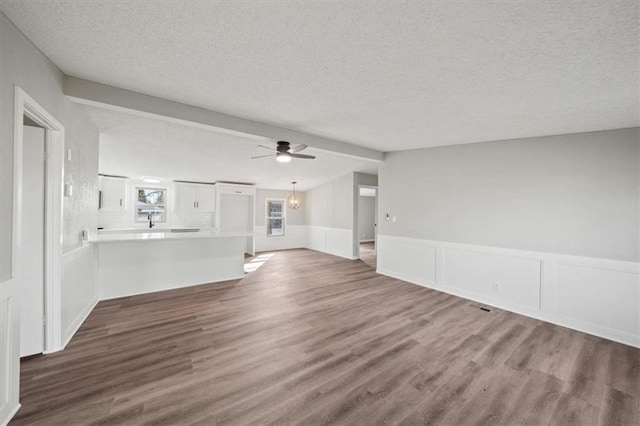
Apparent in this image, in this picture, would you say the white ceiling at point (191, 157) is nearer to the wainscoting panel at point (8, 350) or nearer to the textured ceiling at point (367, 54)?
the textured ceiling at point (367, 54)

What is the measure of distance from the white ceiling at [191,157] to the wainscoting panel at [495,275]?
8.82ft

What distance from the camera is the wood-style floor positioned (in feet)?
5.55

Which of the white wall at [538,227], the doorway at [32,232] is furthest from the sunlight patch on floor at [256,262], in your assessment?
the white wall at [538,227]

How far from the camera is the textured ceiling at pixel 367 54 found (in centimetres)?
139

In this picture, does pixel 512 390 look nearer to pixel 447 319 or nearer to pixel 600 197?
pixel 447 319

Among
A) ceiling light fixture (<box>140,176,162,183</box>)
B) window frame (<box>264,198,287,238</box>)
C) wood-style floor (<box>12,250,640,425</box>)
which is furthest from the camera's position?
window frame (<box>264,198,287,238</box>)

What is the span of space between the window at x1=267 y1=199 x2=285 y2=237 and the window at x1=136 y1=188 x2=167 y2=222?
315cm

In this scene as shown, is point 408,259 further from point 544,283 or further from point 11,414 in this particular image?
point 11,414

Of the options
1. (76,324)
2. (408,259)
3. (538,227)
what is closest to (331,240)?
(408,259)

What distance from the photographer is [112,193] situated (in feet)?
21.3

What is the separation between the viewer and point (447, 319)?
320cm

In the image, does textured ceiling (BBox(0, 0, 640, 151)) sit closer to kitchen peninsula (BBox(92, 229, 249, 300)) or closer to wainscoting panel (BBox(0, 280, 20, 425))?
wainscoting panel (BBox(0, 280, 20, 425))

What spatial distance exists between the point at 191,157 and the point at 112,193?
335cm

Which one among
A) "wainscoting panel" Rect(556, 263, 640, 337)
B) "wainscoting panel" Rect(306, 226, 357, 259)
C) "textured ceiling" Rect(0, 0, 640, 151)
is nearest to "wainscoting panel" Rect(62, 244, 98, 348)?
"textured ceiling" Rect(0, 0, 640, 151)
